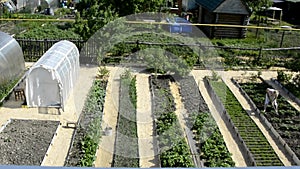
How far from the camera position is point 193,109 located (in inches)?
377

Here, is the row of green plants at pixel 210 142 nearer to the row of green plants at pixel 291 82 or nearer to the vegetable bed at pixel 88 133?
the vegetable bed at pixel 88 133

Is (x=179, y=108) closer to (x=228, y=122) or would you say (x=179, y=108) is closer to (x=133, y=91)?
(x=228, y=122)

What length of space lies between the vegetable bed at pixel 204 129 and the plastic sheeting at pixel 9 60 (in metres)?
5.00

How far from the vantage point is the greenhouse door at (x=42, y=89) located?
906 cm

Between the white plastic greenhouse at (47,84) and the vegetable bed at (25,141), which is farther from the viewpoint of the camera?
the white plastic greenhouse at (47,84)

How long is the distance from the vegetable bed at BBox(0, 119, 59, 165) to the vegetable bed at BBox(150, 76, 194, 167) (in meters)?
2.35

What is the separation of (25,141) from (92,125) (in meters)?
1.42

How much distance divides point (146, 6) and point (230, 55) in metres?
4.38

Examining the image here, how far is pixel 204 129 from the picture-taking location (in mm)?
8375

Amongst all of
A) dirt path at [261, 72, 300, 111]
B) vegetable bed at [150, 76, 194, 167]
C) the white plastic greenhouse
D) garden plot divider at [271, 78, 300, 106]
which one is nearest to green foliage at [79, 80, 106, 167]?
the white plastic greenhouse

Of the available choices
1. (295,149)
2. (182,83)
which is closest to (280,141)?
(295,149)

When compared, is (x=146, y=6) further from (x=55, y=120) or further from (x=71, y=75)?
(x=55, y=120)

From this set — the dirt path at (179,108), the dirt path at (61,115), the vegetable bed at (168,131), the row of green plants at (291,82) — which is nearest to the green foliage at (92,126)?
the dirt path at (61,115)

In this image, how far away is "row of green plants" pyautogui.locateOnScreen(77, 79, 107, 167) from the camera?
712cm
